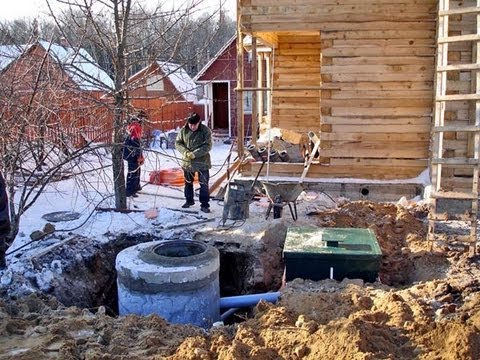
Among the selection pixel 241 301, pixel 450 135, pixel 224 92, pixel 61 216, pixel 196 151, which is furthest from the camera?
pixel 224 92

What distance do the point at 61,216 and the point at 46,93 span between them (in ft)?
7.21

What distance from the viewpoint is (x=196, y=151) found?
9.41 meters

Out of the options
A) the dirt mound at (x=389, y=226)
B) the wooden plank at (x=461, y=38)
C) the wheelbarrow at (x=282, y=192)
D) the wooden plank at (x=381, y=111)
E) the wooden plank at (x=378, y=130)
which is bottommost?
the dirt mound at (x=389, y=226)

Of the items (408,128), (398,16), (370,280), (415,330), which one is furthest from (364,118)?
(415,330)

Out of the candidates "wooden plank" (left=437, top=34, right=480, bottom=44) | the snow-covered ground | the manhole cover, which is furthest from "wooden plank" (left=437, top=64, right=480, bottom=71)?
the manhole cover

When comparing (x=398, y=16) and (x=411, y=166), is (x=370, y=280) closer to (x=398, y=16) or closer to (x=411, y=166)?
(x=411, y=166)

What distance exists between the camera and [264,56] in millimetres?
18391

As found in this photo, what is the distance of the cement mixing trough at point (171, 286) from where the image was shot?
586cm

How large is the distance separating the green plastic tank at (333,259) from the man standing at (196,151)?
12.5ft

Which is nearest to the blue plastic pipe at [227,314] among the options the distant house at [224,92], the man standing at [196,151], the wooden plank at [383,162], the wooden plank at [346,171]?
the man standing at [196,151]

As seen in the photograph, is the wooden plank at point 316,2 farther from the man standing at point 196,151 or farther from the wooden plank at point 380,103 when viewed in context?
the man standing at point 196,151

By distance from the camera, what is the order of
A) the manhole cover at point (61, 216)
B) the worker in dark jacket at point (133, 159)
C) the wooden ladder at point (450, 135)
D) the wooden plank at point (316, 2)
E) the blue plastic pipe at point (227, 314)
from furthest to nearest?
the wooden plank at point (316, 2) < the worker in dark jacket at point (133, 159) < the manhole cover at point (61, 216) < the wooden ladder at point (450, 135) < the blue plastic pipe at point (227, 314)

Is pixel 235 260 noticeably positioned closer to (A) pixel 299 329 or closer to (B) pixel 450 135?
(A) pixel 299 329

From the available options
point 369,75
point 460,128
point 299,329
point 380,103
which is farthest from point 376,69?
point 299,329
